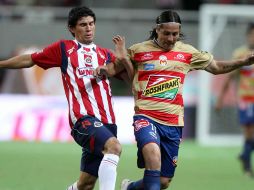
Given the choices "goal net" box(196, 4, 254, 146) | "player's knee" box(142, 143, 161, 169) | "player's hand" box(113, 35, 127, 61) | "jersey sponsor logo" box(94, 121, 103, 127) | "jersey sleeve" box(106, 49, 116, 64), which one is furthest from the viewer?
"goal net" box(196, 4, 254, 146)

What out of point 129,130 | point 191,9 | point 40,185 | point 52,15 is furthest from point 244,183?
point 191,9

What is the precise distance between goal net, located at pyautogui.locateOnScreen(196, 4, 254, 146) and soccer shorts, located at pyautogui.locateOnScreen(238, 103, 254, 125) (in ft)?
17.0

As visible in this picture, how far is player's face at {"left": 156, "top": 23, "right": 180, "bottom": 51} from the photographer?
8.84m

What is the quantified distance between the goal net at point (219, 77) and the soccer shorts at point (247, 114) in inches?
204

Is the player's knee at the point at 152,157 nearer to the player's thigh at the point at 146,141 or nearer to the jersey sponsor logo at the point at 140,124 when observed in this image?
the player's thigh at the point at 146,141

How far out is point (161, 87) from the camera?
886 centimetres

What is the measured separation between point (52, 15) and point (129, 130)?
338 cm

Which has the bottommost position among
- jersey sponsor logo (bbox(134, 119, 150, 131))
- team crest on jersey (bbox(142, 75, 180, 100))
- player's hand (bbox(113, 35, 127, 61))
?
jersey sponsor logo (bbox(134, 119, 150, 131))

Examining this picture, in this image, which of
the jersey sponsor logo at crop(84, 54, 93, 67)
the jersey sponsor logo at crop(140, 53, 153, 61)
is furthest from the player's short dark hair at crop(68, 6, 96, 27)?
the jersey sponsor logo at crop(140, 53, 153, 61)

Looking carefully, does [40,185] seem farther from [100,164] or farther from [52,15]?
[52,15]

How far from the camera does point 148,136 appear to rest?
8.64 m

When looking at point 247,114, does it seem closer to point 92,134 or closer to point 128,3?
point 92,134

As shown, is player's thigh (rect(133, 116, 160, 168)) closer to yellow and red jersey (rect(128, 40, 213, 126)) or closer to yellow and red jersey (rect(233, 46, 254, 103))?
yellow and red jersey (rect(128, 40, 213, 126))

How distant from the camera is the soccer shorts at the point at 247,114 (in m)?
14.0
